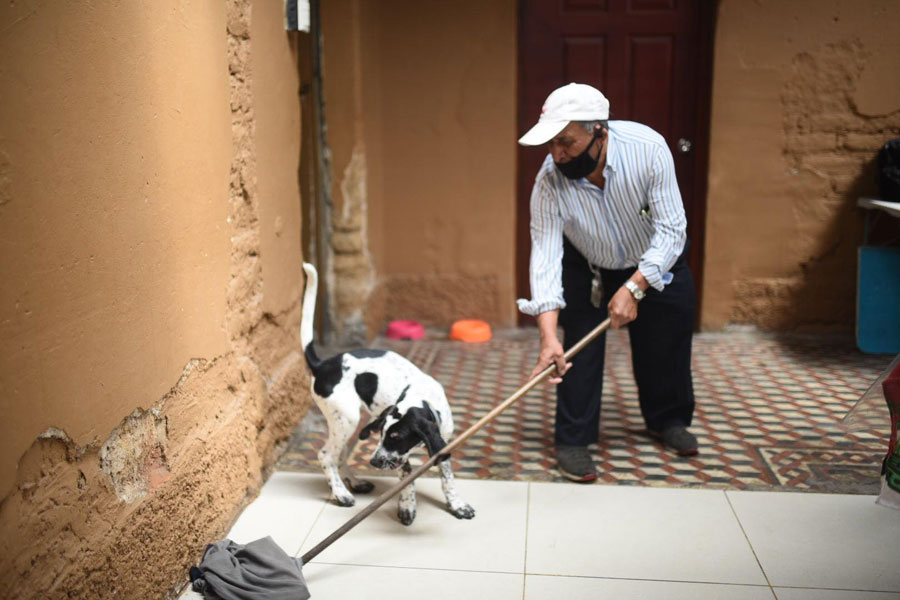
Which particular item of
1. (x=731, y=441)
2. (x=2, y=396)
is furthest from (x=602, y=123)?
(x=2, y=396)

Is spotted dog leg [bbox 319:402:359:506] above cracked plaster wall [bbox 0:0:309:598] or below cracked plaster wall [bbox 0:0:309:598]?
below

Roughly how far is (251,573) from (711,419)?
7.82ft

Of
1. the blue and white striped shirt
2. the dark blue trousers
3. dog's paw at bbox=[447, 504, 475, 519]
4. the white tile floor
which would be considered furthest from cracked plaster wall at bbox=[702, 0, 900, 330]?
dog's paw at bbox=[447, 504, 475, 519]

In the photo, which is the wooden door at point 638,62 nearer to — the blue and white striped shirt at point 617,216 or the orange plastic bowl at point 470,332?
the orange plastic bowl at point 470,332

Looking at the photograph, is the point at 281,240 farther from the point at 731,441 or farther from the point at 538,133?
the point at 731,441

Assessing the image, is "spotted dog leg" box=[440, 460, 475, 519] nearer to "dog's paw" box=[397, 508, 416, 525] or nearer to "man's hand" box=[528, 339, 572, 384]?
"dog's paw" box=[397, 508, 416, 525]

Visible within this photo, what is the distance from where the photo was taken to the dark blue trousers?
357 centimetres

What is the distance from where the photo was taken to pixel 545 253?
3.37 m

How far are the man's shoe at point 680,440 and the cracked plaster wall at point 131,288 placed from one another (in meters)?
1.70

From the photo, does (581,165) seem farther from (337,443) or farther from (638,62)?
(638,62)

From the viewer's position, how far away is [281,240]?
3789 mm

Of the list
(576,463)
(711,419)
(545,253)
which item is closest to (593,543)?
(576,463)

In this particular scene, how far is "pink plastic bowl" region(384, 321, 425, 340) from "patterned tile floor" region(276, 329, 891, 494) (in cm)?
10

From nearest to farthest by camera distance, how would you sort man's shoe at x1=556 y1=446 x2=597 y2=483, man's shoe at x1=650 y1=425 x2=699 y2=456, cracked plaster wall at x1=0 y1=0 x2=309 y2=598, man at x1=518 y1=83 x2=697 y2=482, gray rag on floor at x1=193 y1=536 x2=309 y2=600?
cracked plaster wall at x1=0 y1=0 x2=309 y2=598 < gray rag on floor at x1=193 y1=536 x2=309 y2=600 < man at x1=518 y1=83 x2=697 y2=482 < man's shoe at x1=556 y1=446 x2=597 y2=483 < man's shoe at x1=650 y1=425 x2=699 y2=456
